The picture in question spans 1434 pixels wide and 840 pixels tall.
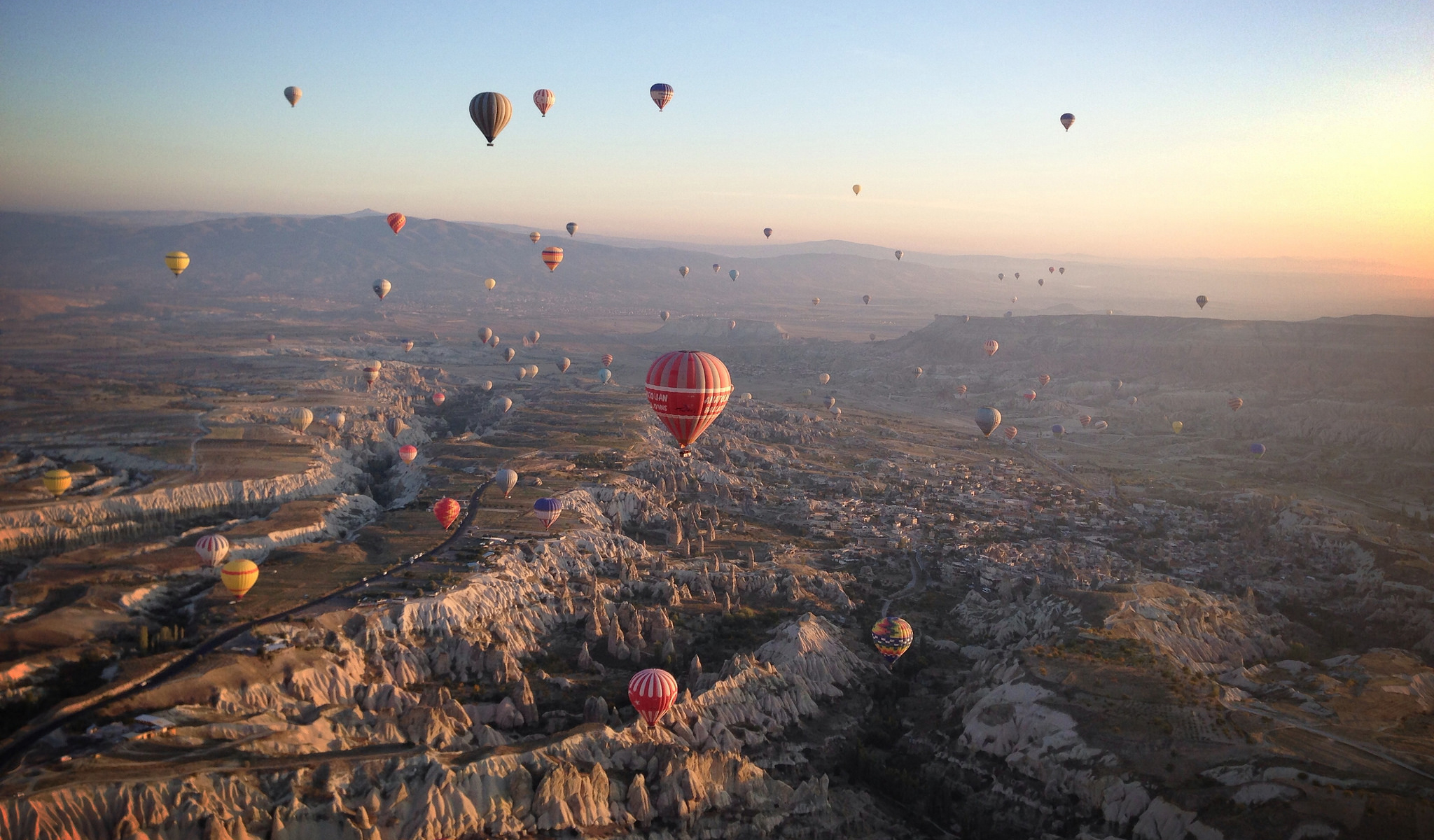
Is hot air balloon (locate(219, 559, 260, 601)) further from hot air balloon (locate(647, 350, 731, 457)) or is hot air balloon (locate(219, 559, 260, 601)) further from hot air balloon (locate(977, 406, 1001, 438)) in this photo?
hot air balloon (locate(977, 406, 1001, 438))

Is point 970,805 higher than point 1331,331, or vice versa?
point 1331,331

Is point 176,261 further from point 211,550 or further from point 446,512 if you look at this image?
point 211,550

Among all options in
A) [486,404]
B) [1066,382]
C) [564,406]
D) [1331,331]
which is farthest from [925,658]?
[1331,331]

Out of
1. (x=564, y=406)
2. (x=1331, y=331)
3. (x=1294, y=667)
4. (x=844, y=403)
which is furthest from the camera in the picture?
(x=844, y=403)

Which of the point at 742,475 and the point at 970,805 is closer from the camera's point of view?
the point at 970,805

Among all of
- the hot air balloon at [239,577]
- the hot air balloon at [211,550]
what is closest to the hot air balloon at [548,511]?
the hot air balloon at [239,577]

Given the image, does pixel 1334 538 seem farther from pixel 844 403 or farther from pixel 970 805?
pixel 844 403

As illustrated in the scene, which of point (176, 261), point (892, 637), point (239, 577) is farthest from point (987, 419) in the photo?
point (176, 261)

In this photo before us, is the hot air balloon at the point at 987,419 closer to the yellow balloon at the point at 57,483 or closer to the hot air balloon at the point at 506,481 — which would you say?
the hot air balloon at the point at 506,481
